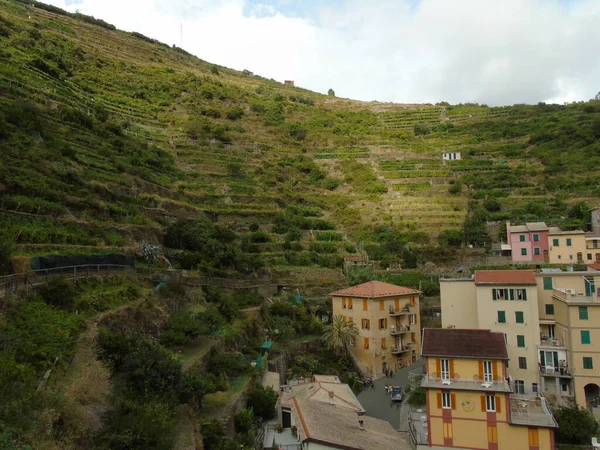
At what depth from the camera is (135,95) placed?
7819 centimetres

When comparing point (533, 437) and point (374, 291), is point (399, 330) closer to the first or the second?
point (374, 291)

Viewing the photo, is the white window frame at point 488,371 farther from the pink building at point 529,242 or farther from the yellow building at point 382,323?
the pink building at point 529,242

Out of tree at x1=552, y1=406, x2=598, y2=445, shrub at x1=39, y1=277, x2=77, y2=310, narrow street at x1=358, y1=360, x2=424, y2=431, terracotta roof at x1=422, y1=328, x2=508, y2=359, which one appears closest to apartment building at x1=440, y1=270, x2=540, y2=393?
tree at x1=552, y1=406, x2=598, y2=445

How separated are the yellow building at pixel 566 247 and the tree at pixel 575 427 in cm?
2560

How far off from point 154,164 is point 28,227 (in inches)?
1125

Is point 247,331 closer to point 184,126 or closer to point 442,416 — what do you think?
point 442,416

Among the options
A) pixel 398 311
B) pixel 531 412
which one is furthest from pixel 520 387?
pixel 398 311

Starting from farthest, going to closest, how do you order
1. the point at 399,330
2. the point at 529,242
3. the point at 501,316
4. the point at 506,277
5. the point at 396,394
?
the point at 529,242, the point at 399,330, the point at 396,394, the point at 506,277, the point at 501,316

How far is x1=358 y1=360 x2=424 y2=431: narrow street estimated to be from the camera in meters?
28.2

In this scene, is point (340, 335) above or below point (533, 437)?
above

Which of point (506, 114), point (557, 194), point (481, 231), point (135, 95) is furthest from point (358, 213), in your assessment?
point (506, 114)

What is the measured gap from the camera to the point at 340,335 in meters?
36.9

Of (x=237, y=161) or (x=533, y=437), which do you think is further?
(x=237, y=161)

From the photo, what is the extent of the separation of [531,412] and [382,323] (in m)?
14.3
